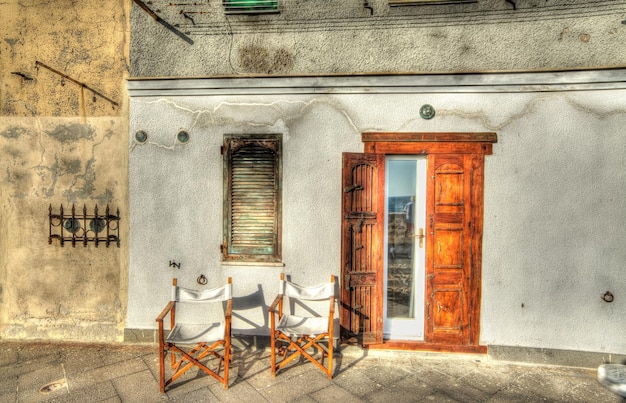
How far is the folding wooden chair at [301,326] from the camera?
4148 millimetres

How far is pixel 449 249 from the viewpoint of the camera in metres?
4.66

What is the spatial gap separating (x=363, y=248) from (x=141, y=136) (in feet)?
10.9

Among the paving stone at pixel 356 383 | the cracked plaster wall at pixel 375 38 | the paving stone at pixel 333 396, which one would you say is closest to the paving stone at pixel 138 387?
the paving stone at pixel 333 396

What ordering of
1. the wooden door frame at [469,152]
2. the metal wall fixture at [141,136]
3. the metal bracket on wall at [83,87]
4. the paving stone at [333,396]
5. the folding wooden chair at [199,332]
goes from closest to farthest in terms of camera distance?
1. the paving stone at [333,396]
2. the folding wooden chair at [199,332]
3. the wooden door frame at [469,152]
4. the metal wall fixture at [141,136]
5. the metal bracket on wall at [83,87]

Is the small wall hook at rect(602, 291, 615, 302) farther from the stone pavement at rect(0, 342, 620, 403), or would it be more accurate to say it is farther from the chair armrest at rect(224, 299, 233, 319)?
the chair armrest at rect(224, 299, 233, 319)

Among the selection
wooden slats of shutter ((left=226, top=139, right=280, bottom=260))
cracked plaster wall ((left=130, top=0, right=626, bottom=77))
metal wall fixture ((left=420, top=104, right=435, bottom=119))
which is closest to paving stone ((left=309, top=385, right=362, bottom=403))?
wooden slats of shutter ((left=226, top=139, right=280, bottom=260))

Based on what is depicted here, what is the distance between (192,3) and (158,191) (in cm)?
257

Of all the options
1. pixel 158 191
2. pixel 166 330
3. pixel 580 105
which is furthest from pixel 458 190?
pixel 166 330

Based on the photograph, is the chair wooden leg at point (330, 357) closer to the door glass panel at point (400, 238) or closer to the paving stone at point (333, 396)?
the paving stone at point (333, 396)

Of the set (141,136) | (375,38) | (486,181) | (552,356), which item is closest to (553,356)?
(552,356)

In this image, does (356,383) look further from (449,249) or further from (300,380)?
(449,249)

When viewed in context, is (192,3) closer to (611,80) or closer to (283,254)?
(283,254)

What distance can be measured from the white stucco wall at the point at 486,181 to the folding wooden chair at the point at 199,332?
39 cm

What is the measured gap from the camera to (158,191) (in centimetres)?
493
